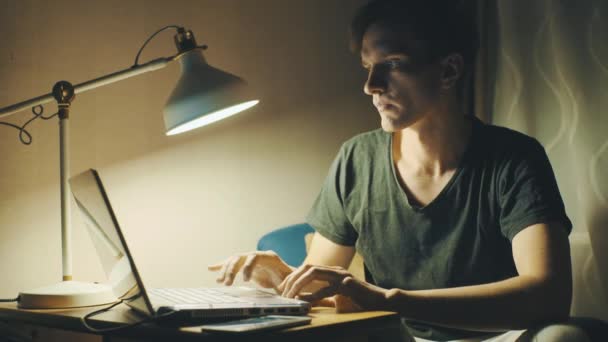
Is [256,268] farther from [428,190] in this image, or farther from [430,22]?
[430,22]

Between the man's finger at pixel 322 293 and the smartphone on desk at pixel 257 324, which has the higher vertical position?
the smartphone on desk at pixel 257 324

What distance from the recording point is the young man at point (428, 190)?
108cm

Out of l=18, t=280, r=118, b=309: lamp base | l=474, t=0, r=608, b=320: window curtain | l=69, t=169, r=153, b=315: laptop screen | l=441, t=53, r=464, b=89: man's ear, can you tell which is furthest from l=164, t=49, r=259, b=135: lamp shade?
l=474, t=0, r=608, b=320: window curtain

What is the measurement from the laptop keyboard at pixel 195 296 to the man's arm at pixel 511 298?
19 cm

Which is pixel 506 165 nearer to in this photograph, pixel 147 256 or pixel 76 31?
pixel 147 256

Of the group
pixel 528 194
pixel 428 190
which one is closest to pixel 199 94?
pixel 428 190

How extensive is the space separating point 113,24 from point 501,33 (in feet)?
3.80

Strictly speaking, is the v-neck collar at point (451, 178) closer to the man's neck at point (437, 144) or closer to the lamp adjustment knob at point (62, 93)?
the man's neck at point (437, 144)

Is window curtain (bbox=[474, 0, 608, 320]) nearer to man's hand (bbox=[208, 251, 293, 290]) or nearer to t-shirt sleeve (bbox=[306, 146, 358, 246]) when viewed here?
t-shirt sleeve (bbox=[306, 146, 358, 246])

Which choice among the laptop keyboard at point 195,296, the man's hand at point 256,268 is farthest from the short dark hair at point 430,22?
the laptop keyboard at point 195,296

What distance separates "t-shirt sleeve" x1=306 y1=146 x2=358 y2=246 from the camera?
135 cm

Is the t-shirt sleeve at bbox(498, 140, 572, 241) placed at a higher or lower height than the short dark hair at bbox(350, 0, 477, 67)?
lower

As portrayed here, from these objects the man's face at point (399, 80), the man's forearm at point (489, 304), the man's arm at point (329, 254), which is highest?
the man's face at point (399, 80)

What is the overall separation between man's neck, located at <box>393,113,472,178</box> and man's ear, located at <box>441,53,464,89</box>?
7 centimetres
